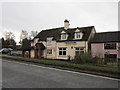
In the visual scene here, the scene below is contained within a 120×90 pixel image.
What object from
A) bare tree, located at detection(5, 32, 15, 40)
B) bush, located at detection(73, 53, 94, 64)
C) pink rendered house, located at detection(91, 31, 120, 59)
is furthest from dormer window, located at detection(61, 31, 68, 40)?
bare tree, located at detection(5, 32, 15, 40)

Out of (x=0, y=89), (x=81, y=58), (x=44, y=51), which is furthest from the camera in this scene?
(x=44, y=51)

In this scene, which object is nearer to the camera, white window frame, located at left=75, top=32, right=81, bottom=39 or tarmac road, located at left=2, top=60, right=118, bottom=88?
tarmac road, located at left=2, top=60, right=118, bottom=88

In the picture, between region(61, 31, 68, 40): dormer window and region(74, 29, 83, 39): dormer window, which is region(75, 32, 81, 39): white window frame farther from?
region(61, 31, 68, 40): dormer window

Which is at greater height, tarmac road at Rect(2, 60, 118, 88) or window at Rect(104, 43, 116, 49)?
window at Rect(104, 43, 116, 49)

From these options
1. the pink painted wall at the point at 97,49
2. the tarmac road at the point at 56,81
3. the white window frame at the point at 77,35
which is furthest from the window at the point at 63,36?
the tarmac road at the point at 56,81

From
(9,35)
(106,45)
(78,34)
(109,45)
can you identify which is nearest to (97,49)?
(106,45)

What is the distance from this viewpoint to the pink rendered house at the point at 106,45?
1920 centimetres

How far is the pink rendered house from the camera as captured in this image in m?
19.2

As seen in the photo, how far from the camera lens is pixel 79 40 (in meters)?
21.7

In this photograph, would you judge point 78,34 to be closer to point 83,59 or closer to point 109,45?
point 109,45

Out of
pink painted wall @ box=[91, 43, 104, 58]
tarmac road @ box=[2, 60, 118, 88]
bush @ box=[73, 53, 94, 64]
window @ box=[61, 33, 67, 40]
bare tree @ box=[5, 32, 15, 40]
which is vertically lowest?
tarmac road @ box=[2, 60, 118, 88]

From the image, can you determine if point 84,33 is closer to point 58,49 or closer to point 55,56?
point 58,49

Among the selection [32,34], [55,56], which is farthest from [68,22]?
[32,34]

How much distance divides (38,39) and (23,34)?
54.6 metres
